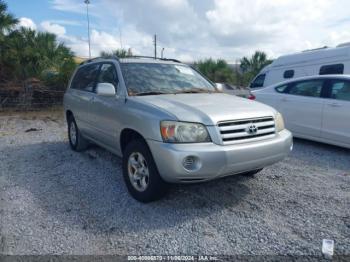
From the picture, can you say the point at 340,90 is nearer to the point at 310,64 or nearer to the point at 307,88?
the point at 307,88

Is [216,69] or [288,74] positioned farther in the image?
[216,69]

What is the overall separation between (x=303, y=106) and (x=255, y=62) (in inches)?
777

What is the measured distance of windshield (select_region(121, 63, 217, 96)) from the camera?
4227 millimetres

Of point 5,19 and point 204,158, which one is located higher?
point 5,19

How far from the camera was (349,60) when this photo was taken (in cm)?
918

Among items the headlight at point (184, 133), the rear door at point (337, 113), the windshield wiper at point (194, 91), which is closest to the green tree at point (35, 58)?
the windshield wiper at point (194, 91)

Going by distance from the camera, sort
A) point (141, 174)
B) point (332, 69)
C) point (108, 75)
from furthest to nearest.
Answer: point (332, 69) → point (108, 75) → point (141, 174)

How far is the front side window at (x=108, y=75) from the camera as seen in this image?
4.49m

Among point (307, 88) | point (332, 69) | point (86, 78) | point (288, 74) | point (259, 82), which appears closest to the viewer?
point (86, 78)

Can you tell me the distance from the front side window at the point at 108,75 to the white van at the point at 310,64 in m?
7.56

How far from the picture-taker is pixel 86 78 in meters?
5.66

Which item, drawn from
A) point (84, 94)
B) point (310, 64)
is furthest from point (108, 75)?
point (310, 64)

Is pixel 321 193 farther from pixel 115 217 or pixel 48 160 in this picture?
pixel 48 160

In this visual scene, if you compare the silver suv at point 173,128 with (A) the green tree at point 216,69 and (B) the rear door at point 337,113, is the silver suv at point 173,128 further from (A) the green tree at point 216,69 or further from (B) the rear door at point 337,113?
(A) the green tree at point 216,69
